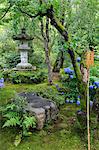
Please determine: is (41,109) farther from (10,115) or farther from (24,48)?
(24,48)

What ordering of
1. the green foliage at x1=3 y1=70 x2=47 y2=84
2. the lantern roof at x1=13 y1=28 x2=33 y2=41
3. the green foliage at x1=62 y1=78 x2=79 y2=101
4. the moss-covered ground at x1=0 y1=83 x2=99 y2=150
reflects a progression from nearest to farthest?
the moss-covered ground at x1=0 y1=83 x2=99 y2=150, the green foliage at x1=62 y1=78 x2=79 y2=101, the green foliage at x1=3 y1=70 x2=47 y2=84, the lantern roof at x1=13 y1=28 x2=33 y2=41

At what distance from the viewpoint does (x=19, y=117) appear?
4008mm

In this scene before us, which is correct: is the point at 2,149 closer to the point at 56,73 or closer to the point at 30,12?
the point at 30,12

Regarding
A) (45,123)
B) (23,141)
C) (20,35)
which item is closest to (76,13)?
(20,35)

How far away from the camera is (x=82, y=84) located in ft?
12.4

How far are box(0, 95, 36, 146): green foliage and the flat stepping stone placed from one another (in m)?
0.10

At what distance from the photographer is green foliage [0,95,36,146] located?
382 cm

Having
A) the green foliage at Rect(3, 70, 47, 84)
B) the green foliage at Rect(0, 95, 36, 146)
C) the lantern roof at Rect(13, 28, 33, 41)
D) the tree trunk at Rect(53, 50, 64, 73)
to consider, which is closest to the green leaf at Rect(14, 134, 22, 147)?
the green foliage at Rect(0, 95, 36, 146)

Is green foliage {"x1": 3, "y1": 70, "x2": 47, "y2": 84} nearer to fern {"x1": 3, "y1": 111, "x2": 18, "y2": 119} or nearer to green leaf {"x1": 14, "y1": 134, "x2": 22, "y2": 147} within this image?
fern {"x1": 3, "y1": 111, "x2": 18, "y2": 119}

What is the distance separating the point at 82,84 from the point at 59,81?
107 inches

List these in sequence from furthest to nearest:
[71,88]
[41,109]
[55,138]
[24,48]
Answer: [24,48]
[71,88]
[41,109]
[55,138]

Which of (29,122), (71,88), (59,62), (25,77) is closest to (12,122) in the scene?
(29,122)

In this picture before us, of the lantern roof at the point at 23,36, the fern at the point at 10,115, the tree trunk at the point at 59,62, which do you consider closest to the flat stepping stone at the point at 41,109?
the fern at the point at 10,115

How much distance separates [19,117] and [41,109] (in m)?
0.40
